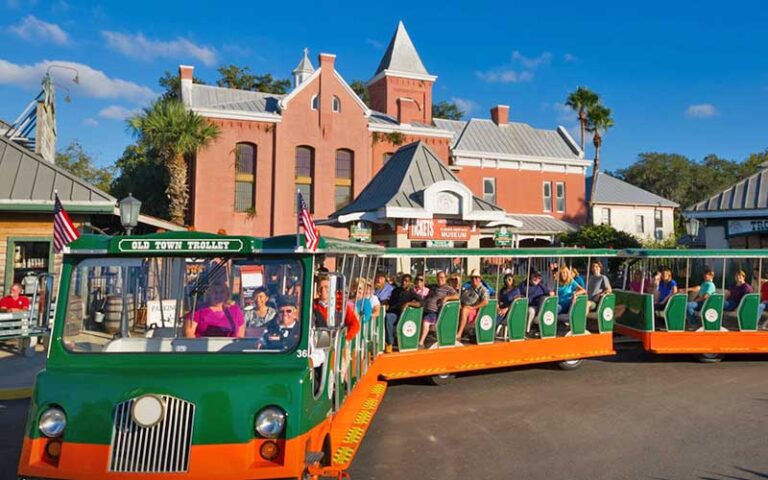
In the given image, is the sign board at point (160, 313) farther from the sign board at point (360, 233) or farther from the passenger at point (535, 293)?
the sign board at point (360, 233)

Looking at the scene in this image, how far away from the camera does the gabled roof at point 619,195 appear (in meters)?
42.0

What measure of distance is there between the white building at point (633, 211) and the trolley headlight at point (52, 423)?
40693 millimetres

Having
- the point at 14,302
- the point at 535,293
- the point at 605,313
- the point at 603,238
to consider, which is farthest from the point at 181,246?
the point at 603,238

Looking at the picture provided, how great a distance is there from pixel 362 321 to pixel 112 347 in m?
3.40

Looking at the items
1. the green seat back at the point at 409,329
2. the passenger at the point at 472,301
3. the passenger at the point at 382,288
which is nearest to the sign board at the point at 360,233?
the passenger at the point at 382,288

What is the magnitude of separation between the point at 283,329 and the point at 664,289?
9.90 m

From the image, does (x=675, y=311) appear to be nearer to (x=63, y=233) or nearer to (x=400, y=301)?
(x=400, y=301)

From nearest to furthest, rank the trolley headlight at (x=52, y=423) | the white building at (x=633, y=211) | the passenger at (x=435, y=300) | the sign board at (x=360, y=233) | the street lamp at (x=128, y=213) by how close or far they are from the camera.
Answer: the trolley headlight at (x=52, y=423)
the passenger at (x=435, y=300)
the street lamp at (x=128, y=213)
the sign board at (x=360, y=233)
the white building at (x=633, y=211)

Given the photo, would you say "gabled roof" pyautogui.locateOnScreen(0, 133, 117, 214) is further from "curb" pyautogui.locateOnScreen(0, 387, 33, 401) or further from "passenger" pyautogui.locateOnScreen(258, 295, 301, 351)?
"passenger" pyautogui.locateOnScreen(258, 295, 301, 351)

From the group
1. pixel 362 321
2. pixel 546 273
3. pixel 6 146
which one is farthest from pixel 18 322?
pixel 546 273

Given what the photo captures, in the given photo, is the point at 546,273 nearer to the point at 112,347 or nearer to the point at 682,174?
the point at 112,347

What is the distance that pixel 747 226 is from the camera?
22844mm

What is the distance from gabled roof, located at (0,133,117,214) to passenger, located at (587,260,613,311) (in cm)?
1037

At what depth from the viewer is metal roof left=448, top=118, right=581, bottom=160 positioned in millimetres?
37094
